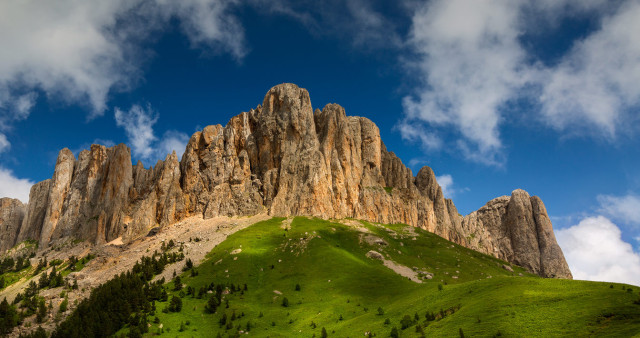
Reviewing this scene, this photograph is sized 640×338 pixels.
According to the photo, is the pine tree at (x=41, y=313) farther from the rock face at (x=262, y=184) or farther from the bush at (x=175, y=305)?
the rock face at (x=262, y=184)

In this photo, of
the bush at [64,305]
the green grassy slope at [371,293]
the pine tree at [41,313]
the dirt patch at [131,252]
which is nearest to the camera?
the green grassy slope at [371,293]

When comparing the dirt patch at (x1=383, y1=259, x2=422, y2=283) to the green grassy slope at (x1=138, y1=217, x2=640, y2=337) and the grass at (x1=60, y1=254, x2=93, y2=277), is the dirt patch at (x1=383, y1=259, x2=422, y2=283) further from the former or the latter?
the grass at (x1=60, y1=254, x2=93, y2=277)

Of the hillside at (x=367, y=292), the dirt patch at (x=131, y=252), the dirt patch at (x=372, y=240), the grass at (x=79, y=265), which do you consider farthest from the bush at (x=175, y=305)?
the dirt patch at (x=372, y=240)

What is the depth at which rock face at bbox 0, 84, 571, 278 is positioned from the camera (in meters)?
150

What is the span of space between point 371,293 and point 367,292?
0.92 m

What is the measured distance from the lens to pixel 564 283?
156 ft

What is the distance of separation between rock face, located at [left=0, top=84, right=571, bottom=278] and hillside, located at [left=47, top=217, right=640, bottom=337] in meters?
15.9

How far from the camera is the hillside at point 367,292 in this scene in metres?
39.8

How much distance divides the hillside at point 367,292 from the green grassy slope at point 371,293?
0.17 metres

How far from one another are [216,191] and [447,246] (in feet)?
265

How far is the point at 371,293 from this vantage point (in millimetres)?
78125

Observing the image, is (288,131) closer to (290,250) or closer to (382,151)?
(382,151)

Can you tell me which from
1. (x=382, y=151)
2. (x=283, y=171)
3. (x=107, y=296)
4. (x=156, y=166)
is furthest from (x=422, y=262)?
(x=156, y=166)

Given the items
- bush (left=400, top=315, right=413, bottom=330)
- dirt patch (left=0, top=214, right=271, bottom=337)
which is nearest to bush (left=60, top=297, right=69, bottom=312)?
dirt patch (left=0, top=214, right=271, bottom=337)
